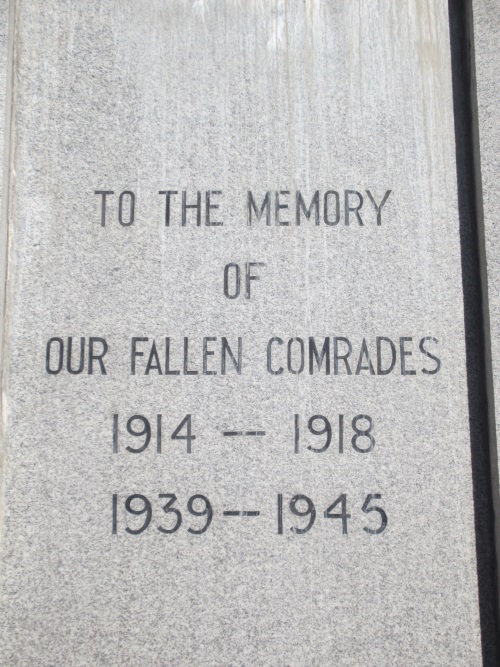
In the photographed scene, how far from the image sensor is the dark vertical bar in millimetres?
2721

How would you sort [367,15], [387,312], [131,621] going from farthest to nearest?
[367,15]
[387,312]
[131,621]

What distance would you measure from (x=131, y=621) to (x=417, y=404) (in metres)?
1.45

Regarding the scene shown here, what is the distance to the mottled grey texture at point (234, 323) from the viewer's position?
267 cm

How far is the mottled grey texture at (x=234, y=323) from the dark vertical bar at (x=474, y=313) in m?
0.08

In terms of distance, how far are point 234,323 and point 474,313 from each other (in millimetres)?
1055

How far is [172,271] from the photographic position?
2.91 metres

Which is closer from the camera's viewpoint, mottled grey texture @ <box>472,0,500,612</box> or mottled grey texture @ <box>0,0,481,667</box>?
mottled grey texture @ <box>0,0,481,667</box>

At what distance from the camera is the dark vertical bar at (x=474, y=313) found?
8.93ft

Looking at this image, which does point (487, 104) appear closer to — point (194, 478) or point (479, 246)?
point (479, 246)

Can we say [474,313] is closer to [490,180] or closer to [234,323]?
[490,180]

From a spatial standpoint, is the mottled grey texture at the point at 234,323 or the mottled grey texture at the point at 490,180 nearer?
the mottled grey texture at the point at 234,323

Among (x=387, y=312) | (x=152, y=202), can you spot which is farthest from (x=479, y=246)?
(x=152, y=202)

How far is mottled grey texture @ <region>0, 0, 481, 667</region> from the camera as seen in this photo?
2666 mm

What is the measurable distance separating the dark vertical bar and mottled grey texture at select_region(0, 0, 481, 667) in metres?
0.08
